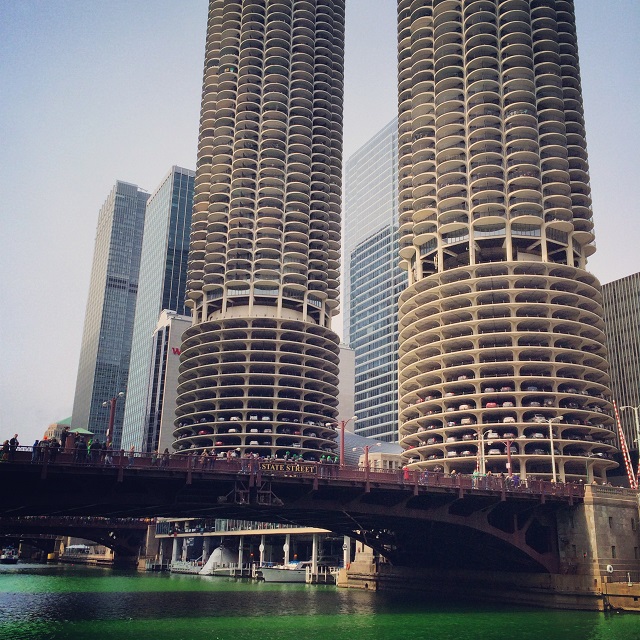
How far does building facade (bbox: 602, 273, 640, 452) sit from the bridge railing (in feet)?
275

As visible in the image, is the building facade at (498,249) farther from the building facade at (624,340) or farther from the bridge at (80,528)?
the bridge at (80,528)

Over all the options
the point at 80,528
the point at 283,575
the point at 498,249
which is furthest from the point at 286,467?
the point at 80,528

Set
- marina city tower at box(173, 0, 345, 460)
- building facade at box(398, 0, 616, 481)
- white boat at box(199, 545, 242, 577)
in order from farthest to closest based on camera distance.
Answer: marina city tower at box(173, 0, 345, 460), white boat at box(199, 545, 242, 577), building facade at box(398, 0, 616, 481)

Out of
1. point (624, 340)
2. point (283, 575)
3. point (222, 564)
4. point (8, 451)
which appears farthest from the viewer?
point (222, 564)

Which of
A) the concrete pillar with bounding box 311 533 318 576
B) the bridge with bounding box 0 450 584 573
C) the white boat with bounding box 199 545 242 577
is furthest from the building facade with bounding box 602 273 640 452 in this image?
the white boat with bounding box 199 545 242 577

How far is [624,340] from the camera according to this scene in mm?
175625

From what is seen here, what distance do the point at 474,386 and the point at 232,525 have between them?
272 feet

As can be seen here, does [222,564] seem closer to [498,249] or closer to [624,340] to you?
[498,249]

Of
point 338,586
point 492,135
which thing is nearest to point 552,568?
point 338,586

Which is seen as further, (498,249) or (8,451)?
(498,249)

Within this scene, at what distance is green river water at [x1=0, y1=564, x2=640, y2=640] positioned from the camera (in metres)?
64.0

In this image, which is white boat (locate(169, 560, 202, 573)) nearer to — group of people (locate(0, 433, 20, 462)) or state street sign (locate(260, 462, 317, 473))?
state street sign (locate(260, 462, 317, 473))

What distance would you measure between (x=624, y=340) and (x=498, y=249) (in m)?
45.2

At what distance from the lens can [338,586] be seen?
429 ft
